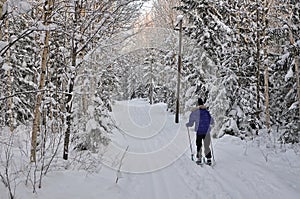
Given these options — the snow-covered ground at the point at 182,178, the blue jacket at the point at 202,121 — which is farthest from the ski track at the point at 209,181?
the blue jacket at the point at 202,121

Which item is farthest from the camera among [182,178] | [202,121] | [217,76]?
[217,76]

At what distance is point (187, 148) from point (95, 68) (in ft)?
15.8

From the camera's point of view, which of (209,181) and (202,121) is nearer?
(209,181)

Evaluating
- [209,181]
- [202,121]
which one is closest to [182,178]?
[209,181]

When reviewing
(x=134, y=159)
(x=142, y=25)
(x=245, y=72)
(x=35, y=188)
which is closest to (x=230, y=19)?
(x=245, y=72)

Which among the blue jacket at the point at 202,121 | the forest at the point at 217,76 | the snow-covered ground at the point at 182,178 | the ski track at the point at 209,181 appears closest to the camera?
the snow-covered ground at the point at 182,178

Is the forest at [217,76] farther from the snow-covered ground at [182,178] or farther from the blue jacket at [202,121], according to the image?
the blue jacket at [202,121]

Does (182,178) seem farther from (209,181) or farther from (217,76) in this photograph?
(217,76)

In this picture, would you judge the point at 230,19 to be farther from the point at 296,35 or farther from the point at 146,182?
the point at 146,182

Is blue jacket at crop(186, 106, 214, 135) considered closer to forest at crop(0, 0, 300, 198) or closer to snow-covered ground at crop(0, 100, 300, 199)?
snow-covered ground at crop(0, 100, 300, 199)

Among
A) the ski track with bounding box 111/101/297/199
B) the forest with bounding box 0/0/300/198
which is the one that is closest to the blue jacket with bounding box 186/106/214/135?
the ski track with bounding box 111/101/297/199

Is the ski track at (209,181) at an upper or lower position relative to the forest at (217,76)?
lower

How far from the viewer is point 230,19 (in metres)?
17.2

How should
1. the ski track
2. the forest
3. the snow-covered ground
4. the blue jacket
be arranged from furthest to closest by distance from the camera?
the forest < the blue jacket < the ski track < the snow-covered ground
